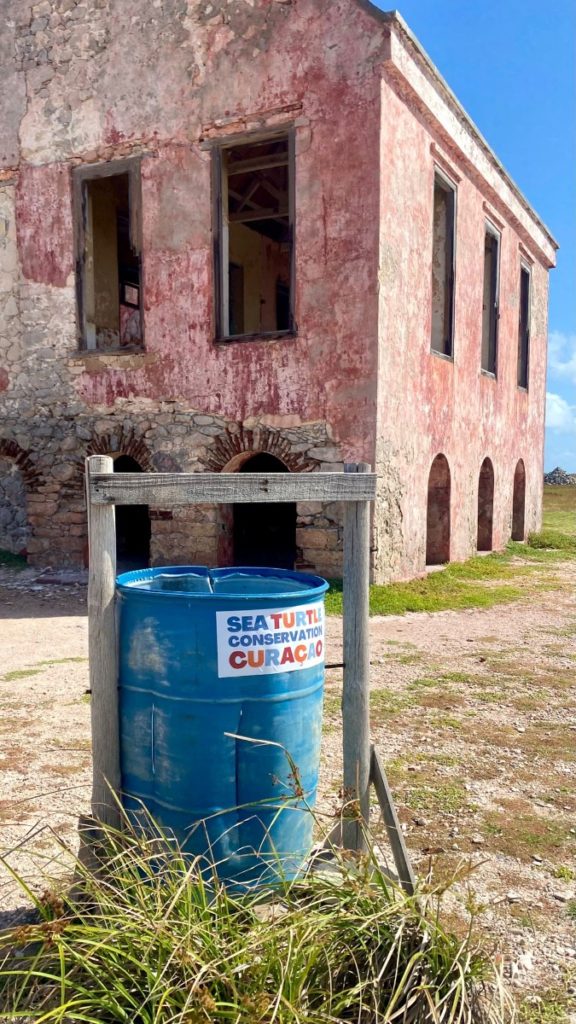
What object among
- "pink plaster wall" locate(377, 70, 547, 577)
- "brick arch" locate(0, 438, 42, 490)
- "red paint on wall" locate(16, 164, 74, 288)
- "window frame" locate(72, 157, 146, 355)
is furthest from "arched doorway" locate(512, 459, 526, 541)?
"red paint on wall" locate(16, 164, 74, 288)

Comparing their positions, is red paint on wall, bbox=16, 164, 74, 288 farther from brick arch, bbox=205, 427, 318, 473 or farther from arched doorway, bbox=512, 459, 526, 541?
arched doorway, bbox=512, 459, 526, 541

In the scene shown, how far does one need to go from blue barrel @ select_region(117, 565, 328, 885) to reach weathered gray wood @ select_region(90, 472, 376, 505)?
1.05ft

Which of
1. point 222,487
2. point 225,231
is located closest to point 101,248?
point 225,231

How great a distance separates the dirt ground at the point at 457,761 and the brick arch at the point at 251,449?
2.13 m

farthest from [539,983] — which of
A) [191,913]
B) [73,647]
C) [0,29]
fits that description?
[0,29]

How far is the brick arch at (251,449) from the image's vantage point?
8.26 m

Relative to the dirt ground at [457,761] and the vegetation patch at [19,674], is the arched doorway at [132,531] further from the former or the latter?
the vegetation patch at [19,674]

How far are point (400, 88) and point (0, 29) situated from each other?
219 inches

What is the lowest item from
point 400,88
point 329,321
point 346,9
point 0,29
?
point 329,321

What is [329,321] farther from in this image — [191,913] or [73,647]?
[191,913]

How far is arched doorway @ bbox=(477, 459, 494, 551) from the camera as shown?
12.6 metres

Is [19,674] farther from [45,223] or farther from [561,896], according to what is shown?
[45,223]

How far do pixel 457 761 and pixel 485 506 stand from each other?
31.2 feet

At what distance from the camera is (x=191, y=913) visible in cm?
189
